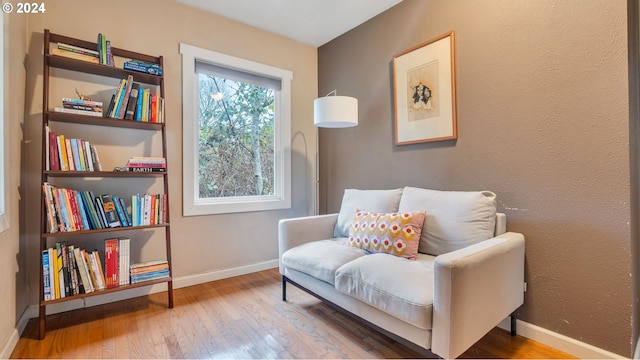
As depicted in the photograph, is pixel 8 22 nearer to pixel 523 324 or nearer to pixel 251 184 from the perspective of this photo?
pixel 251 184

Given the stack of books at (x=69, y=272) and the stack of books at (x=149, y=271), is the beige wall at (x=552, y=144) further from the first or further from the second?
the stack of books at (x=69, y=272)

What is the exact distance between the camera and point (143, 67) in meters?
2.14

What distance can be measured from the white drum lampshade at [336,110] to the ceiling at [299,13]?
0.89 metres

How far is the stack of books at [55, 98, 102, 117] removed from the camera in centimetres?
187

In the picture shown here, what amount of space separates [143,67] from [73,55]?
0.39 m

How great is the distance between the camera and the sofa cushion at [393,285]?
1.30 metres

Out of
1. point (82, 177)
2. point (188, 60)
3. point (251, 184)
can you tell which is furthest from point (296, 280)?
point (188, 60)

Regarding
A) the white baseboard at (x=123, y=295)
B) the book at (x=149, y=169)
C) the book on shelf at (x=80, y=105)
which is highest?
the book on shelf at (x=80, y=105)

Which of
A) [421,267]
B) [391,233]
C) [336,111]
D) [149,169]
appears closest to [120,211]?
[149,169]

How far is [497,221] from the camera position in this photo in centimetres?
177

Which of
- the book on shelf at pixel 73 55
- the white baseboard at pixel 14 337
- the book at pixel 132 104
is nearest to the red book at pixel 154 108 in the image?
the book at pixel 132 104

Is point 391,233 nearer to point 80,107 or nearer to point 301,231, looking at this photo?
point 301,231

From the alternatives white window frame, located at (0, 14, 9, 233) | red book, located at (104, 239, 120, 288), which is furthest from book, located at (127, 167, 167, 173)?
white window frame, located at (0, 14, 9, 233)

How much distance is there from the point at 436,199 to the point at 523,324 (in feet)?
2.97
